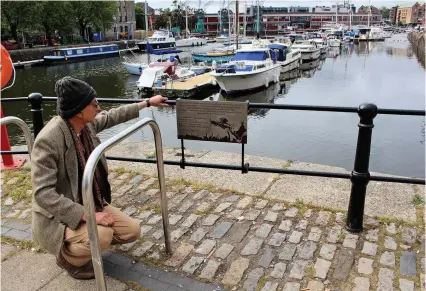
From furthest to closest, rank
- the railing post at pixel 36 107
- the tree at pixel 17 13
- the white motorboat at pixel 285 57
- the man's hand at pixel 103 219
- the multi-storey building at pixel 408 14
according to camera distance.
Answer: the multi-storey building at pixel 408 14, the tree at pixel 17 13, the white motorboat at pixel 285 57, the railing post at pixel 36 107, the man's hand at pixel 103 219

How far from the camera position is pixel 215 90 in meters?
27.9

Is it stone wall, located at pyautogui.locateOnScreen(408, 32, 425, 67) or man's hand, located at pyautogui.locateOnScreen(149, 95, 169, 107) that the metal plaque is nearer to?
man's hand, located at pyautogui.locateOnScreen(149, 95, 169, 107)

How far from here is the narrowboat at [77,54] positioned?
151ft

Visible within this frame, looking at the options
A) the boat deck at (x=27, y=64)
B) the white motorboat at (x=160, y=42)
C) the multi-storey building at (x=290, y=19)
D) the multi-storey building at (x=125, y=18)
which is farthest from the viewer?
the multi-storey building at (x=290, y=19)

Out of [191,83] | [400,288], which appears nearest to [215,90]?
[191,83]

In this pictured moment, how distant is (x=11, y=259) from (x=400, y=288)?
308 cm

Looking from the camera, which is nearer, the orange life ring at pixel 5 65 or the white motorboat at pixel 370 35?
the orange life ring at pixel 5 65

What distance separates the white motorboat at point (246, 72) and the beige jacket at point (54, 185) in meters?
22.3

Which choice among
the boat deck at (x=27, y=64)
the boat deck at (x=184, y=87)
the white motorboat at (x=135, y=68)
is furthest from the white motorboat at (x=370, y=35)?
the boat deck at (x=184, y=87)

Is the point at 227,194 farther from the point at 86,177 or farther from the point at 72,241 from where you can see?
the point at 86,177

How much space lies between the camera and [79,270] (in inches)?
110

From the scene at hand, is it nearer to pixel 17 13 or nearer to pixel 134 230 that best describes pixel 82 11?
pixel 17 13

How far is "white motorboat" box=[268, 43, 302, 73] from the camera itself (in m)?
35.0

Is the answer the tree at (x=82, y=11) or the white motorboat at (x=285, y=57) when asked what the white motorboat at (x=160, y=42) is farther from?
the white motorboat at (x=285, y=57)
